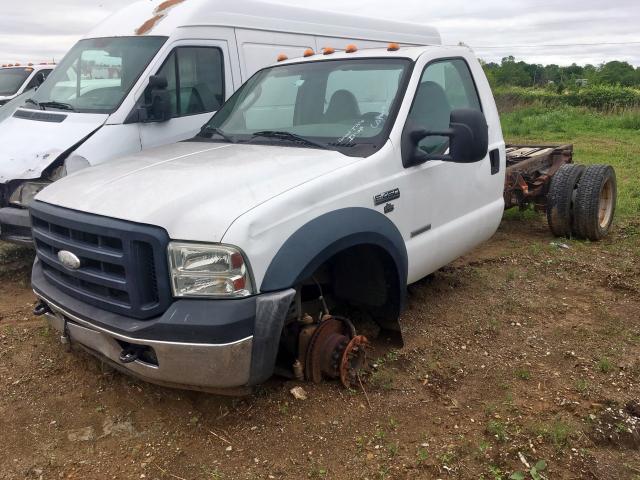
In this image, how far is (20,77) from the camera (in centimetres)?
1229

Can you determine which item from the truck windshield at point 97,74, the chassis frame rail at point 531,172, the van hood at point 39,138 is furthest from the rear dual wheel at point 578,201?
the van hood at point 39,138

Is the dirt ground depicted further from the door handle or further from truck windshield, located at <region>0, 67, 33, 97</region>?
truck windshield, located at <region>0, 67, 33, 97</region>

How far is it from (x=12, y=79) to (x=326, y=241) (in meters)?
11.4

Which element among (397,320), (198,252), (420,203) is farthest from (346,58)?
(198,252)

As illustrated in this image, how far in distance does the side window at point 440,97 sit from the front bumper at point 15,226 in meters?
3.29

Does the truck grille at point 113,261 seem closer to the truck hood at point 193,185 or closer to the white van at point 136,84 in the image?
the truck hood at point 193,185

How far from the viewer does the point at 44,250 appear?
354 cm

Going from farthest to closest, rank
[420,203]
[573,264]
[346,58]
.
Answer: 1. [573,264]
2. [346,58]
3. [420,203]

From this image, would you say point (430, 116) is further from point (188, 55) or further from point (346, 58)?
point (188, 55)

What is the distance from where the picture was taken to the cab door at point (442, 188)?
3984mm

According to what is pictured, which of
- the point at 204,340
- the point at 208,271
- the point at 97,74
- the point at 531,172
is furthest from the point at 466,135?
the point at 97,74

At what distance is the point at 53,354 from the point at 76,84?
11.0 ft

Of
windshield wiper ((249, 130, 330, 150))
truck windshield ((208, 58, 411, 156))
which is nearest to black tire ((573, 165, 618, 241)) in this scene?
truck windshield ((208, 58, 411, 156))

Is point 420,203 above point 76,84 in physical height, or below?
below
